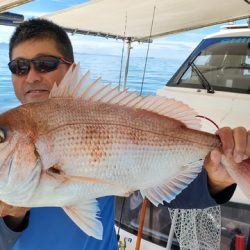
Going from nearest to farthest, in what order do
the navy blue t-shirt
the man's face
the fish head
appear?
1. the fish head
2. the navy blue t-shirt
3. the man's face

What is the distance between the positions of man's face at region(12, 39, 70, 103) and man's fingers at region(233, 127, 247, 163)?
683 millimetres

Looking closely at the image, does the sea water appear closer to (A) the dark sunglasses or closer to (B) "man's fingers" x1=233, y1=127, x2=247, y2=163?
(A) the dark sunglasses

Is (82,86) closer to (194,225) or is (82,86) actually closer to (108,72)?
(194,225)

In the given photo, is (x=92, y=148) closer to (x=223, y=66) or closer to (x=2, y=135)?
(x=2, y=135)

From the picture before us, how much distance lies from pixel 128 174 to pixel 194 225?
120 cm

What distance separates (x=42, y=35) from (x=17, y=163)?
2.52ft

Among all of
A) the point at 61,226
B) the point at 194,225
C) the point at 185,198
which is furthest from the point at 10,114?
the point at 194,225

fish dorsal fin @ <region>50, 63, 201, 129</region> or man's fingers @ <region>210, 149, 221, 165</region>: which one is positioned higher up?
fish dorsal fin @ <region>50, 63, 201, 129</region>

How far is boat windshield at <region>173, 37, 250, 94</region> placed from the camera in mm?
3381

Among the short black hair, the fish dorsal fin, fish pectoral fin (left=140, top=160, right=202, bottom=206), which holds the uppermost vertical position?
the short black hair

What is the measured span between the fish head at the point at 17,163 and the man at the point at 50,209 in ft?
0.55

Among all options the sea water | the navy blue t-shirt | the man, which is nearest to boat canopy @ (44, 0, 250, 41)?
the man

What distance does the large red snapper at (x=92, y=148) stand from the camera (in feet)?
3.07

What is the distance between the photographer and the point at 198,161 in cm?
119
